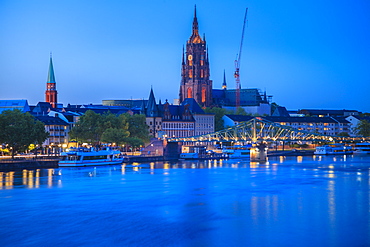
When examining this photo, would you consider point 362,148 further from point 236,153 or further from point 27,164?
point 27,164

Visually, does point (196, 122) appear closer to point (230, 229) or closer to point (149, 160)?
point (149, 160)

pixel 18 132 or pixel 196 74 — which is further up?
Answer: pixel 196 74

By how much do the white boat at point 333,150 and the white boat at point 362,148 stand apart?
1.28 m

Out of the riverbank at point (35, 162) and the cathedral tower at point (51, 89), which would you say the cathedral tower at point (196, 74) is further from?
the riverbank at point (35, 162)

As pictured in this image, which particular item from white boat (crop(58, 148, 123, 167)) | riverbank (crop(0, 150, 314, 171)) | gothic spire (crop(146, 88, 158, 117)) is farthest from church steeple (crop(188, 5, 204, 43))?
white boat (crop(58, 148, 123, 167))

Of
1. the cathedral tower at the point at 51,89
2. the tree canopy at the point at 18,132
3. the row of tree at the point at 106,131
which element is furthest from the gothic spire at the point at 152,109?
the tree canopy at the point at 18,132

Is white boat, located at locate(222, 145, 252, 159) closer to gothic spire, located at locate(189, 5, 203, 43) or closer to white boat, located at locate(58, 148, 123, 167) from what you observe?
white boat, located at locate(58, 148, 123, 167)

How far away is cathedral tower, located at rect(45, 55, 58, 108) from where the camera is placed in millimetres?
125500

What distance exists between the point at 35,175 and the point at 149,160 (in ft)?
79.6

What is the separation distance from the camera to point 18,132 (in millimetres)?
63062

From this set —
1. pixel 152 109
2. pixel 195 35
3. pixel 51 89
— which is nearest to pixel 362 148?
pixel 152 109

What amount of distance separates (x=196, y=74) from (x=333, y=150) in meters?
43.5

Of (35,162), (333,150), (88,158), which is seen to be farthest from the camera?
(333,150)

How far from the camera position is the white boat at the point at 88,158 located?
213ft
